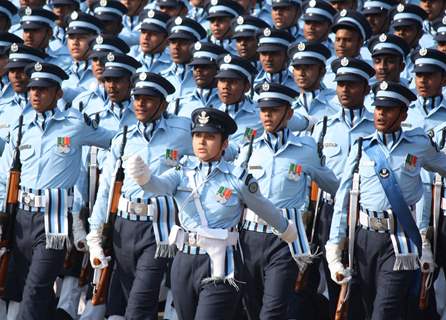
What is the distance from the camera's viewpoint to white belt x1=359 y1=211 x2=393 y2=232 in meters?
13.7

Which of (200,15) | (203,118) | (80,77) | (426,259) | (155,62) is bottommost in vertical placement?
(426,259)

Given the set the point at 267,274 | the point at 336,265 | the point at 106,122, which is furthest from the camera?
the point at 106,122

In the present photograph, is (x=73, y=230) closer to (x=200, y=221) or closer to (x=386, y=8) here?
(x=200, y=221)

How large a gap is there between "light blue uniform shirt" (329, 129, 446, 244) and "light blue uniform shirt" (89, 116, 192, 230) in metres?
1.69

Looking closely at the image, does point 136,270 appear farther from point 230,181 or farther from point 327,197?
point 327,197

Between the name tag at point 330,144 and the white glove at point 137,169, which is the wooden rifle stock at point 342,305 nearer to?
the name tag at point 330,144

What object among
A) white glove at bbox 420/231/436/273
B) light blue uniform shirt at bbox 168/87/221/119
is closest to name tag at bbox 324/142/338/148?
white glove at bbox 420/231/436/273

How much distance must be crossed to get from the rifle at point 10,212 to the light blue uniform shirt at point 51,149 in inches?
2.1

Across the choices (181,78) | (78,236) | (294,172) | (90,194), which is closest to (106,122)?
(90,194)

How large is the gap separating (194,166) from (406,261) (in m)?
2.07

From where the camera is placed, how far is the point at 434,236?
14711mm

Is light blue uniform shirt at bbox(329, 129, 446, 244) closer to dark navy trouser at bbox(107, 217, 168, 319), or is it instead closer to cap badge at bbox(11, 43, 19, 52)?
dark navy trouser at bbox(107, 217, 168, 319)

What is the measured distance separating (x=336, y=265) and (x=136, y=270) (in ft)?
6.15

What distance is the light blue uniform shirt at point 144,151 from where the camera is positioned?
46.9 ft
